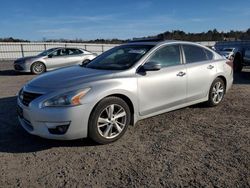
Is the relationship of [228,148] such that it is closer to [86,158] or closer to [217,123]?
[217,123]

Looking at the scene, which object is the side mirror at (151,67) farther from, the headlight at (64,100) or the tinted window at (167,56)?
the headlight at (64,100)

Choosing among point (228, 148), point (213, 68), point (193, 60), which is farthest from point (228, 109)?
point (228, 148)

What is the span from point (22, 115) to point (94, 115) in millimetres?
1178

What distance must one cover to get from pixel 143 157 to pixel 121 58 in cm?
210

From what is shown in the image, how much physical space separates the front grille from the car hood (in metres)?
0.18

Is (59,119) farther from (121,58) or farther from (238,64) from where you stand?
(238,64)

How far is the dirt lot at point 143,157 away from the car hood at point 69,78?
89 cm

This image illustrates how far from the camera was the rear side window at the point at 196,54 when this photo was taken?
581 centimetres

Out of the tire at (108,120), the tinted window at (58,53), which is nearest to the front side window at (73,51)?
the tinted window at (58,53)

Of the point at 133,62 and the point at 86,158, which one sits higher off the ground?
the point at 133,62

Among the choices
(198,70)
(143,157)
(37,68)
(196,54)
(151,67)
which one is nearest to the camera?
(143,157)

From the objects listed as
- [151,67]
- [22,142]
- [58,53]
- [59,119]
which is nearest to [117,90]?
[151,67]

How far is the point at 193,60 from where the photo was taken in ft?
19.3

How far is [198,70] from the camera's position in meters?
5.83
